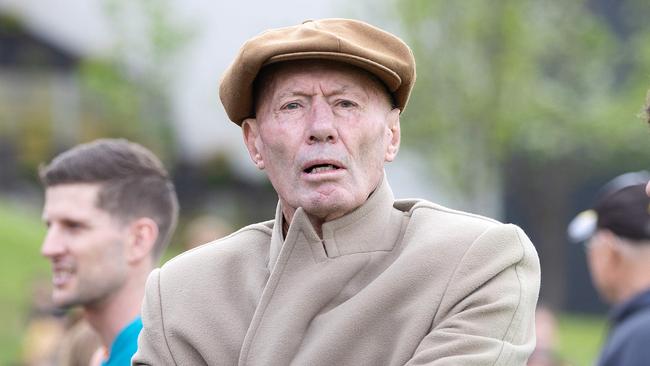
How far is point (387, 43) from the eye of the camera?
3602mm

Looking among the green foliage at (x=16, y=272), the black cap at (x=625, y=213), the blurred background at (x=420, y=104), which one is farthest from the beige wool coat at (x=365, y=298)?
the blurred background at (x=420, y=104)

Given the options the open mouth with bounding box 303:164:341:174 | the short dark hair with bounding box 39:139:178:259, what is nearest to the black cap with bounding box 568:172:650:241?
the short dark hair with bounding box 39:139:178:259

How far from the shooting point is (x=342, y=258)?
3572 millimetres

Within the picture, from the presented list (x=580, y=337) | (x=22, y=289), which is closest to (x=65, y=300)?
(x=22, y=289)

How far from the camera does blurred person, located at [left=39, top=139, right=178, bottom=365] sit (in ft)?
17.5

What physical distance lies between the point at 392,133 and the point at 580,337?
68.3 ft

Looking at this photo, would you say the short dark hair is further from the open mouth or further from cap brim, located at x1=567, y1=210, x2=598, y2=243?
the open mouth

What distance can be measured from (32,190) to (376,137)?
26.3 meters

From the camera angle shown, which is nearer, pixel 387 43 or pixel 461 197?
pixel 387 43

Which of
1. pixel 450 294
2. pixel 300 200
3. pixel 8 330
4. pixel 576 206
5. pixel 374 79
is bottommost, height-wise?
pixel 576 206

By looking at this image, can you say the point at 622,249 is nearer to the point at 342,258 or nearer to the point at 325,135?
the point at 342,258

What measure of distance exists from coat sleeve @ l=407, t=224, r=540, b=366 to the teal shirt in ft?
6.54

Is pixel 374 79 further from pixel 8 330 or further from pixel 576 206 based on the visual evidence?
pixel 576 206

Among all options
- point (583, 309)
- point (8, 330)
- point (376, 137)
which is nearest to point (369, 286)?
point (376, 137)
